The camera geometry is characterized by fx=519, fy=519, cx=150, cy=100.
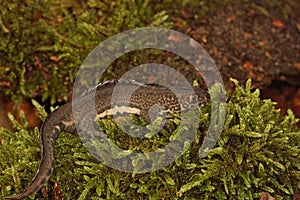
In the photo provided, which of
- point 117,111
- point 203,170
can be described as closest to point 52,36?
point 117,111

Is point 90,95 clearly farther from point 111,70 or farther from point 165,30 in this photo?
point 165,30

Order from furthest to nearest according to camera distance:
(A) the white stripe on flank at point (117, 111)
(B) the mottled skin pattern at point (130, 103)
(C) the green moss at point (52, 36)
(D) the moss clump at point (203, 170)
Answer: (C) the green moss at point (52, 36)
(A) the white stripe on flank at point (117, 111)
(B) the mottled skin pattern at point (130, 103)
(D) the moss clump at point (203, 170)

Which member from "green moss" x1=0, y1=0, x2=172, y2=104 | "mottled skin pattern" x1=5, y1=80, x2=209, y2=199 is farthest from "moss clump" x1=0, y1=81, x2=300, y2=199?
"green moss" x1=0, y1=0, x2=172, y2=104

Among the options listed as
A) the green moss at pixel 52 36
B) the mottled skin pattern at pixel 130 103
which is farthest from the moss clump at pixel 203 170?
the green moss at pixel 52 36

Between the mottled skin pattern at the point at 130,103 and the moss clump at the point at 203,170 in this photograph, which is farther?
the mottled skin pattern at the point at 130,103

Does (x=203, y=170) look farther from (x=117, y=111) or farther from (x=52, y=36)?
(x=52, y=36)

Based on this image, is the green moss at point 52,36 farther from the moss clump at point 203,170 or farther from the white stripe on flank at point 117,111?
the moss clump at point 203,170

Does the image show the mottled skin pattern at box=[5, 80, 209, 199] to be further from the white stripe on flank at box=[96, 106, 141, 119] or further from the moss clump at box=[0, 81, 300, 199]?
the moss clump at box=[0, 81, 300, 199]

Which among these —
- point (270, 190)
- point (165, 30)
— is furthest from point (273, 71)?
point (270, 190)

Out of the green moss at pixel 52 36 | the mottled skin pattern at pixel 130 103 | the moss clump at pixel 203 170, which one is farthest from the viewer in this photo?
the green moss at pixel 52 36

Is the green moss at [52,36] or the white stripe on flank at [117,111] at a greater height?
the green moss at [52,36]
